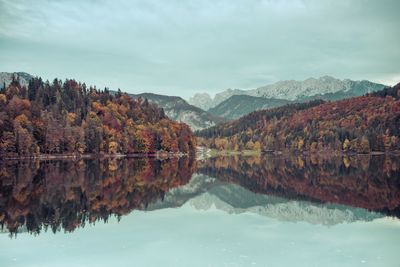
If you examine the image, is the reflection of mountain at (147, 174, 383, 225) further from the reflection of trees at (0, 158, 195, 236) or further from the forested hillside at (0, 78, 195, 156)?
the forested hillside at (0, 78, 195, 156)

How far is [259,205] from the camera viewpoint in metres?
49.0

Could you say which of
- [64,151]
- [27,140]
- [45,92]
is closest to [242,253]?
[27,140]

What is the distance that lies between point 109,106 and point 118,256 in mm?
177188

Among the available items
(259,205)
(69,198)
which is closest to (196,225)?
(259,205)

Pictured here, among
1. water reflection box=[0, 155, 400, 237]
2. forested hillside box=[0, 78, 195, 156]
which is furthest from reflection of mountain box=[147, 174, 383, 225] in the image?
forested hillside box=[0, 78, 195, 156]

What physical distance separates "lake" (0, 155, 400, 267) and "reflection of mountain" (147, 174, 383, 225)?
0.37 ft

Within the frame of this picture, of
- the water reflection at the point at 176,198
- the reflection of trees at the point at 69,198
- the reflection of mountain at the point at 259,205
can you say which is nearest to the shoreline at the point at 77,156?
the reflection of trees at the point at 69,198

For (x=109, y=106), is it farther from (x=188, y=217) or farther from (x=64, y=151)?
(x=188, y=217)

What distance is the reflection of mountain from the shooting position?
130 ft

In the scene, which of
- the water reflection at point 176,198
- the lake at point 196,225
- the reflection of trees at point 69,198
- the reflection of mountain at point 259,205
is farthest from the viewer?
the reflection of mountain at point 259,205

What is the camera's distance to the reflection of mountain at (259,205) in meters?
39.5

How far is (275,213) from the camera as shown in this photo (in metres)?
42.4

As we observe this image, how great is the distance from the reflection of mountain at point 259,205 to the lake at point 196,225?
0.37 feet

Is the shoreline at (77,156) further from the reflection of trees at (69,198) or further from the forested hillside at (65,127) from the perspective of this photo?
the reflection of trees at (69,198)
